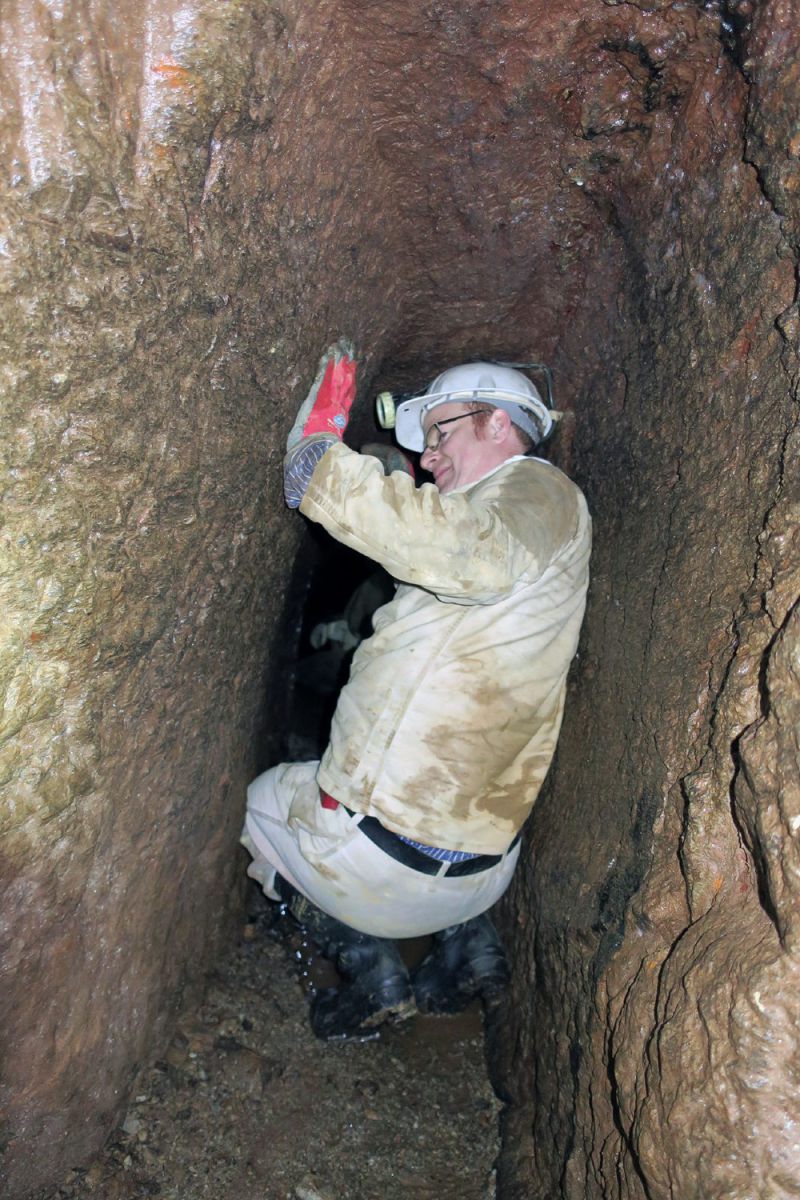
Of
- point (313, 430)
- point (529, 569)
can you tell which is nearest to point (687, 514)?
point (529, 569)

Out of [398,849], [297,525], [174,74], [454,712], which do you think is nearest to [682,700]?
[454,712]

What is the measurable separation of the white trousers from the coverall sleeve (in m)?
0.70

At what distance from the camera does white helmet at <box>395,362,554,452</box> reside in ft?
7.14

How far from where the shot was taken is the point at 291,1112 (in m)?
2.20

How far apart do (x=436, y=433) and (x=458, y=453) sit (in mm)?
93

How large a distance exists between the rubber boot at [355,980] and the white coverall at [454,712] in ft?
0.48

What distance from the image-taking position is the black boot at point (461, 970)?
2.35 m

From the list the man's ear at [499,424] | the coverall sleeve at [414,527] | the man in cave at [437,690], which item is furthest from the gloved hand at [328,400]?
the man's ear at [499,424]

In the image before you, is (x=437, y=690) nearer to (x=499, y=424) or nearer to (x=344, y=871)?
(x=344, y=871)

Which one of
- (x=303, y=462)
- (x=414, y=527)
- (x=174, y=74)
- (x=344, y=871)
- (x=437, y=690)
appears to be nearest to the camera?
(x=174, y=74)

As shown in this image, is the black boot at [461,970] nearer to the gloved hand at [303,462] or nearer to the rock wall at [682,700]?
the rock wall at [682,700]

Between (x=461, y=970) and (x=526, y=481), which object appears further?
(x=461, y=970)

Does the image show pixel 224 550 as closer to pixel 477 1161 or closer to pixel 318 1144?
pixel 318 1144

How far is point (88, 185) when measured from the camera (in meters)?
1.25
